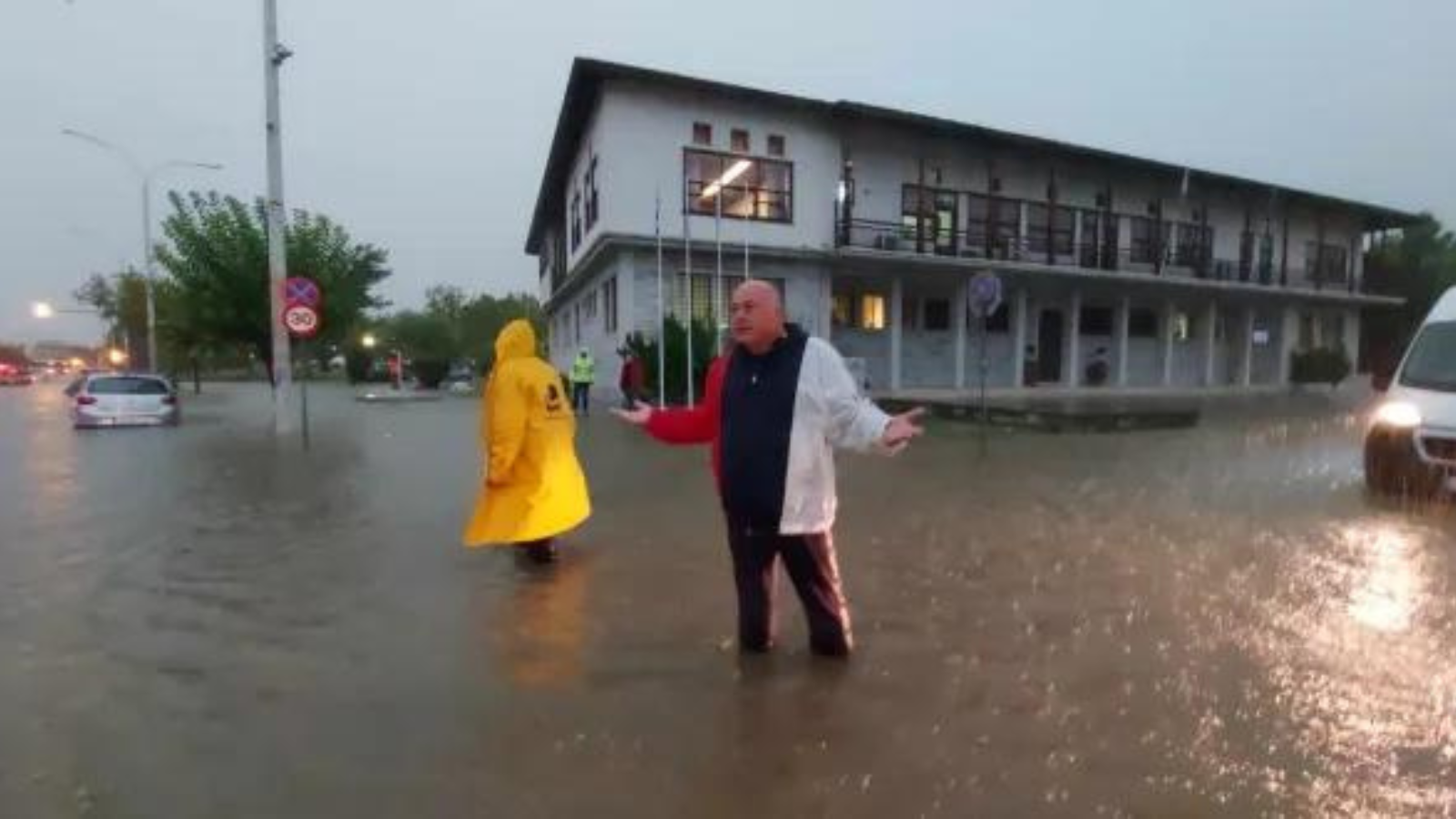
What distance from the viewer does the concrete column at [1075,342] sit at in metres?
32.4

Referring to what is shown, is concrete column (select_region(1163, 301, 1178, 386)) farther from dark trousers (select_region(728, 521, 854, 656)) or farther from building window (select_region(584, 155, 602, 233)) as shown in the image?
dark trousers (select_region(728, 521, 854, 656))

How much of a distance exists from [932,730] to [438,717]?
2.00 meters

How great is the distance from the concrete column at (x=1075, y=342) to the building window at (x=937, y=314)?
4778mm

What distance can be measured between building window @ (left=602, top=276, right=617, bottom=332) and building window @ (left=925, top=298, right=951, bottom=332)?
10.4 meters

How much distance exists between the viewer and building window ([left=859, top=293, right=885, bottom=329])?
2922 cm

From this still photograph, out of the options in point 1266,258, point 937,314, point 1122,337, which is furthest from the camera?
point 1266,258

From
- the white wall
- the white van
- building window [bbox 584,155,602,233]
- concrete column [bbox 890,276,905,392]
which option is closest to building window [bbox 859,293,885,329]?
concrete column [bbox 890,276,905,392]

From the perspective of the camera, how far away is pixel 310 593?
5.88m

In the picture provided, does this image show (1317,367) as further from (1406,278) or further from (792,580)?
(792,580)

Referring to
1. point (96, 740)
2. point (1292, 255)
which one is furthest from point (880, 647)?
point (1292, 255)

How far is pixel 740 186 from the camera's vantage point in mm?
26031

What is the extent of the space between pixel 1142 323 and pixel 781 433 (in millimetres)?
35309

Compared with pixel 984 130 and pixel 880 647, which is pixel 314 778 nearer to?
pixel 880 647

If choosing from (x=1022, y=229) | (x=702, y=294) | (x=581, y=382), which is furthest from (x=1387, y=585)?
(x=1022, y=229)
